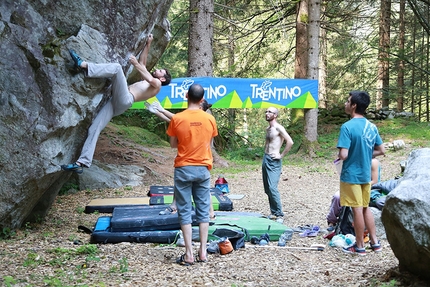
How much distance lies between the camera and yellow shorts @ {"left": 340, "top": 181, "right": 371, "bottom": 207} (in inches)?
211

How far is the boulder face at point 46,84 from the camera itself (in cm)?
550

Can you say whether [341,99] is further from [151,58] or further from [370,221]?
[370,221]

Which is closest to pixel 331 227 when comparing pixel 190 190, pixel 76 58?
pixel 190 190

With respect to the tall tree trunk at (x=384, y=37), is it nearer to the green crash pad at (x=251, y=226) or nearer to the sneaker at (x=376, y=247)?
the green crash pad at (x=251, y=226)

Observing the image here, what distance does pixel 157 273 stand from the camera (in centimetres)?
459

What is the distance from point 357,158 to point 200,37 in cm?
892

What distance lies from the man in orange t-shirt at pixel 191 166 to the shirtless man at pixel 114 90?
1290mm

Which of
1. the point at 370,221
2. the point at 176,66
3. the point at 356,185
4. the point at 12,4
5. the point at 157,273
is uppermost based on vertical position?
the point at 176,66

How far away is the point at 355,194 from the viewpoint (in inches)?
211

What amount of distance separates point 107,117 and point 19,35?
1.48 metres

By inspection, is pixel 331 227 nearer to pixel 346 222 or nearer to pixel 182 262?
pixel 346 222

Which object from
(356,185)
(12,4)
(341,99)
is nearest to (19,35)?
(12,4)

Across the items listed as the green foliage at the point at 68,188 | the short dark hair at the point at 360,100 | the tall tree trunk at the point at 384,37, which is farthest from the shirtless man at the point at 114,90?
the tall tree trunk at the point at 384,37

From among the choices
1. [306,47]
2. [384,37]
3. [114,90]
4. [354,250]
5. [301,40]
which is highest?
[384,37]
